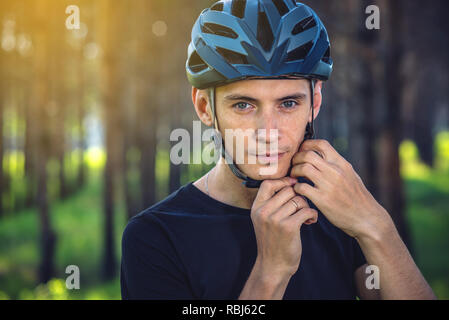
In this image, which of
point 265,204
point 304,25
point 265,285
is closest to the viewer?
point 265,285

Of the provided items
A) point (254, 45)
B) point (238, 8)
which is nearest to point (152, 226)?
point (254, 45)

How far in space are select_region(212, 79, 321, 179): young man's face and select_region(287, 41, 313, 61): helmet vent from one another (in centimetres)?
16

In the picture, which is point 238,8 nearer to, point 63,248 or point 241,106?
point 241,106

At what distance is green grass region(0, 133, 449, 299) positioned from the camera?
1146cm

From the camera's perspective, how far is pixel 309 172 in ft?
8.41

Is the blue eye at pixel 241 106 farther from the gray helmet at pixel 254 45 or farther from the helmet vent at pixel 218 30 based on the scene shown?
the helmet vent at pixel 218 30

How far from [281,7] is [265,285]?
76.7 inches

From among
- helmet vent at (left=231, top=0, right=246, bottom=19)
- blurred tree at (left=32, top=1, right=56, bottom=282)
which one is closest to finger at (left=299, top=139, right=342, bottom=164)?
helmet vent at (left=231, top=0, right=246, bottom=19)

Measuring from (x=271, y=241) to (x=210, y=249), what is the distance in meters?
0.50

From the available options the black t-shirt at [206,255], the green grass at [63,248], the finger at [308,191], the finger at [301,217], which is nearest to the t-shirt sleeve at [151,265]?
the black t-shirt at [206,255]

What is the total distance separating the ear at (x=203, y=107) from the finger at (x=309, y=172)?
0.76 meters

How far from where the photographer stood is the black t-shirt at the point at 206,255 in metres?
2.65

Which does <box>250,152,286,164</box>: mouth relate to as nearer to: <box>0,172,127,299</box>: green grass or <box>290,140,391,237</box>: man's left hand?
<box>290,140,391,237</box>: man's left hand
